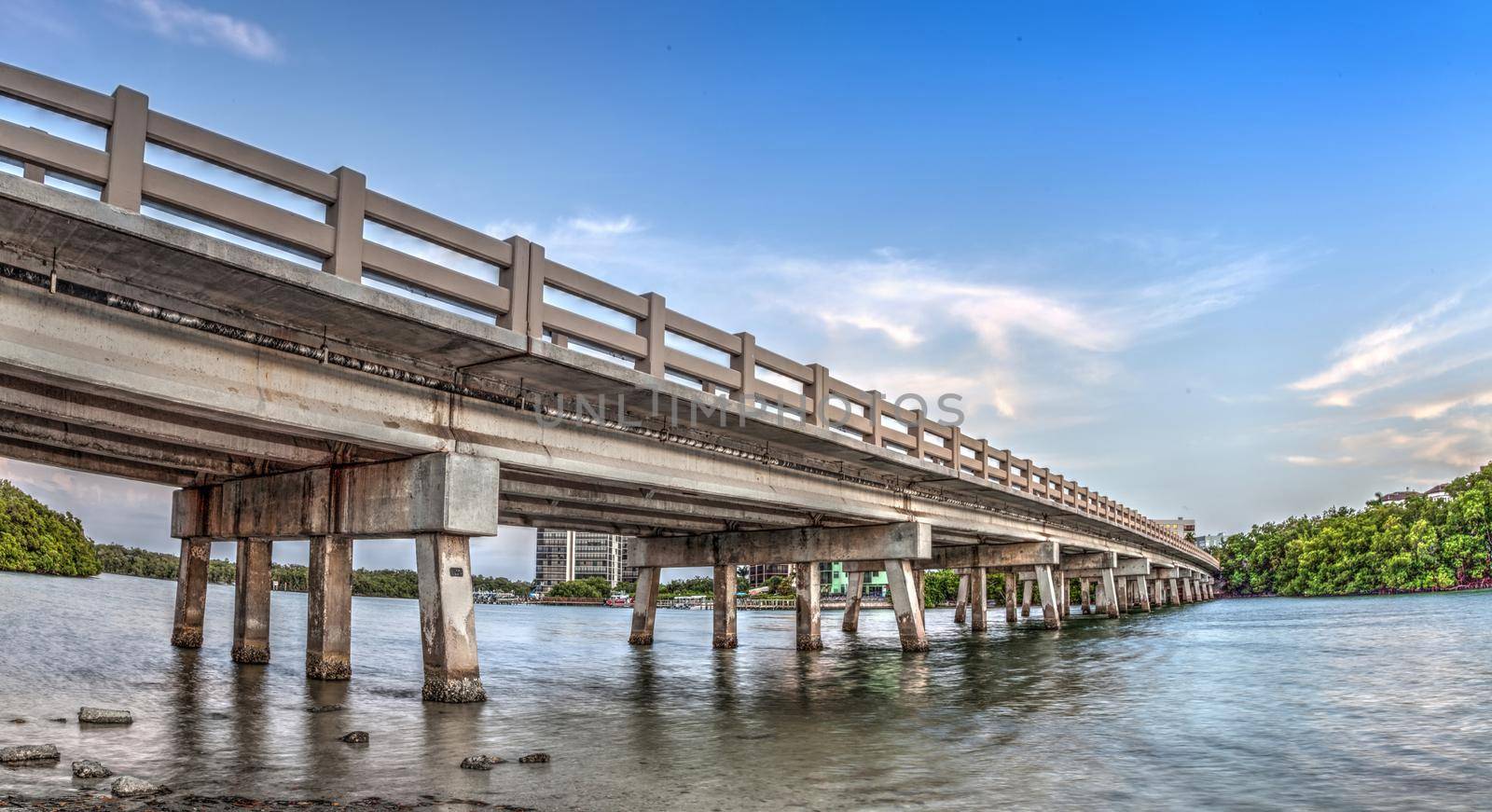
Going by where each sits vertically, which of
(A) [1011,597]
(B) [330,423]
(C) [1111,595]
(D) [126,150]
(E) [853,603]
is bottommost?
(A) [1011,597]

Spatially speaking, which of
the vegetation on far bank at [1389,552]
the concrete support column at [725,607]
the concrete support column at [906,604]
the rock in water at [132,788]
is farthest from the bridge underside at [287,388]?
the vegetation on far bank at [1389,552]

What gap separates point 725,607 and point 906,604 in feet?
24.3

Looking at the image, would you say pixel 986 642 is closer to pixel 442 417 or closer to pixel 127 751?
pixel 442 417

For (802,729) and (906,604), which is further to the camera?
(906,604)

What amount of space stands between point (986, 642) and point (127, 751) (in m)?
34.7

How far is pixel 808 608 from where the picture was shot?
1396 inches

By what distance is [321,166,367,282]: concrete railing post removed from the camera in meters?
12.4

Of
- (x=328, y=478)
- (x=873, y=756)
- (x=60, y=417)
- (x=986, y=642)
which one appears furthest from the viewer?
(x=986, y=642)

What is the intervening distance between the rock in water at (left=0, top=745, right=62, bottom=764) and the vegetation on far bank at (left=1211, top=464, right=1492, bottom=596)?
14453 centimetres

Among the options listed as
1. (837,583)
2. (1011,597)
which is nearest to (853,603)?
(1011,597)

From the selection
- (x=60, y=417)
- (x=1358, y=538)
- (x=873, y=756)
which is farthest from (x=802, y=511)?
(x=1358, y=538)

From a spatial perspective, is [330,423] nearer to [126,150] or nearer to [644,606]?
[126,150]

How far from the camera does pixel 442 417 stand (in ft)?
49.9

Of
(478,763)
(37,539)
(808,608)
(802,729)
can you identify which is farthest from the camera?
(37,539)
